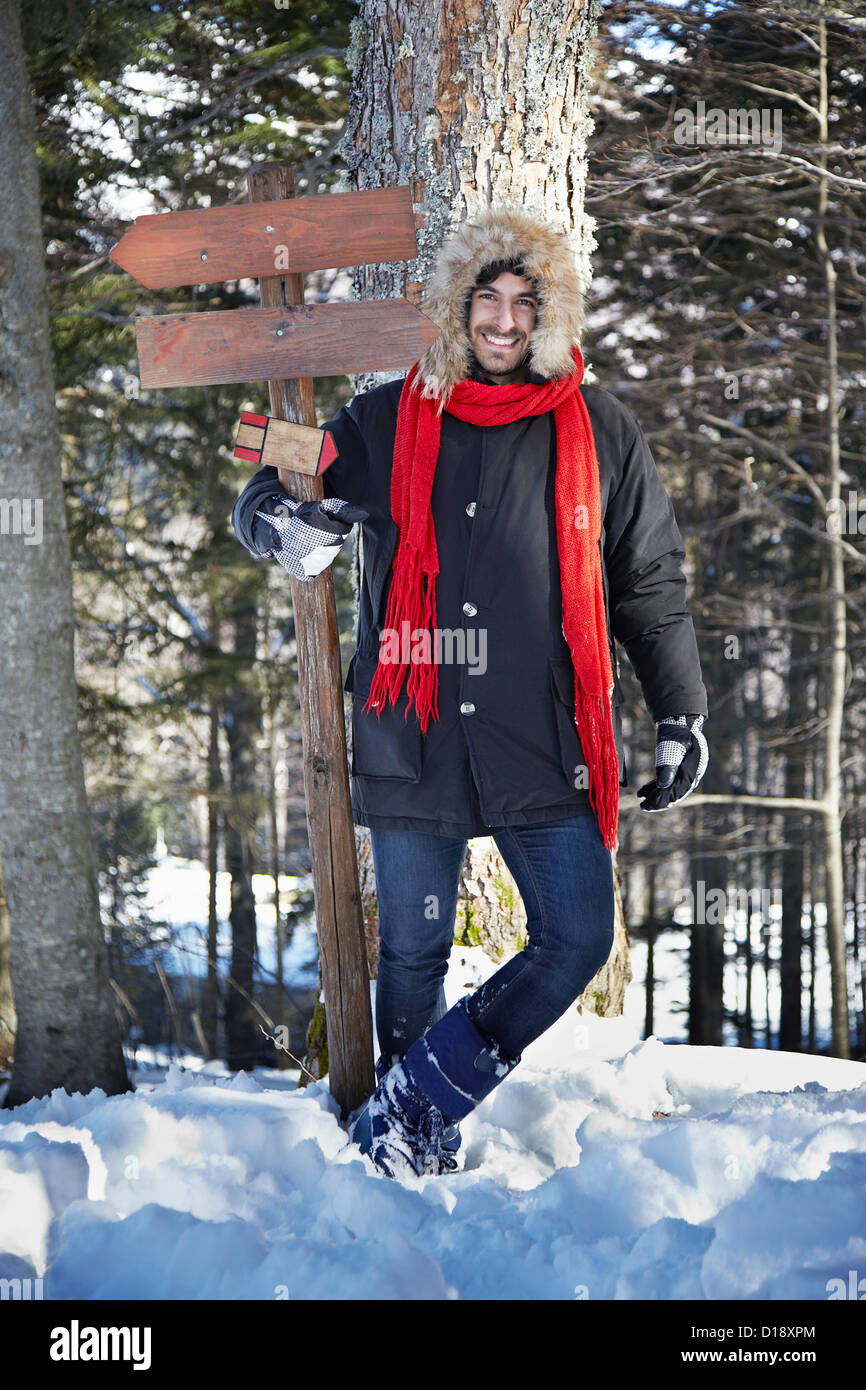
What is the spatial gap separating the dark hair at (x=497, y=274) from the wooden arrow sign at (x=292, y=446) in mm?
486

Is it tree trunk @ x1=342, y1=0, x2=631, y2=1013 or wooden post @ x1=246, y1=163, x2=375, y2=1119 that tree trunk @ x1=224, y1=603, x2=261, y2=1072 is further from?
wooden post @ x1=246, y1=163, x2=375, y2=1119

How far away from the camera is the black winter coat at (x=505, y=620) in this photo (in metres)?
2.43

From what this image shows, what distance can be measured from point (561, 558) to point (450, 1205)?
1520mm

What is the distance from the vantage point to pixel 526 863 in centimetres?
247

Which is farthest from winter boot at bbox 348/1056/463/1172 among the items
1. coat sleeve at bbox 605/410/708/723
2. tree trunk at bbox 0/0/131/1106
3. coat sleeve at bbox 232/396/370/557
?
tree trunk at bbox 0/0/131/1106

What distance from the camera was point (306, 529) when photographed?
2500 millimetres

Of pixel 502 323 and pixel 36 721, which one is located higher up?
pixel 502 323

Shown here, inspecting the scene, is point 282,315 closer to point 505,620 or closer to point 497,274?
point 497,274

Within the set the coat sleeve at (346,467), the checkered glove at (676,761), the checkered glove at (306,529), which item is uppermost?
the coat sleeve at (346,467)

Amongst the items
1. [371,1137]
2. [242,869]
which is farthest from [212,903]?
[371,1137]

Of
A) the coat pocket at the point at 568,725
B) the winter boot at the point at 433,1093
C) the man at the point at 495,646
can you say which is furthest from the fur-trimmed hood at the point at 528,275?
the winter boot at the point at 433,1093

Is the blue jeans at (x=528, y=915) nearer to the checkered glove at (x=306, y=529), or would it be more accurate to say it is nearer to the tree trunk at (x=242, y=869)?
the checkered glove at (x=306, y=529)
